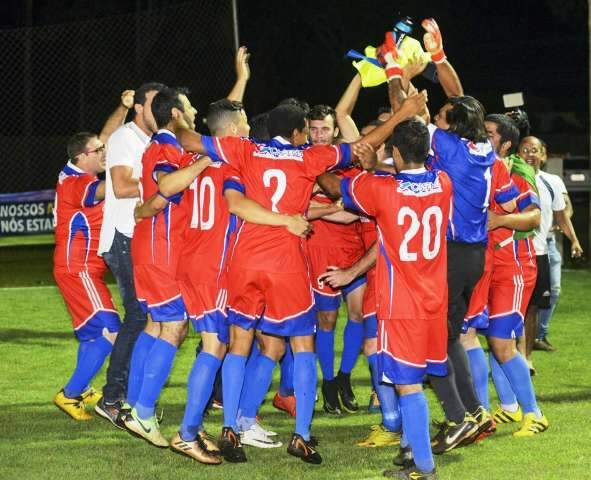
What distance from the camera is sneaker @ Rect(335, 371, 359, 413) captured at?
7.81 meters

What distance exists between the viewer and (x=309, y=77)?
3119 centimetres

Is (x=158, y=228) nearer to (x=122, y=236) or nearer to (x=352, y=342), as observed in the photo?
(x=122, y=236)

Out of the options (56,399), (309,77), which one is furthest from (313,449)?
(309,77)

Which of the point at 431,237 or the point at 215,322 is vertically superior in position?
the point at 431,237

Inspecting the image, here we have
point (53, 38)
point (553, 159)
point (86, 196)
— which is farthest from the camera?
point (53, 38)

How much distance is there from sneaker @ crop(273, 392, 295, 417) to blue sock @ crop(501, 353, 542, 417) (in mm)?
1518

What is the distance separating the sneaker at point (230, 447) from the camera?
6.31 m

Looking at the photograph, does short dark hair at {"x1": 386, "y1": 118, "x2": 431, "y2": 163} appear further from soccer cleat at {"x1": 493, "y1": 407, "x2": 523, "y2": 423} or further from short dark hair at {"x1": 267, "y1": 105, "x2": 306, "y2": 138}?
soccer cleat at {"x1": 493, "y1": 407, "x2": 523, "y2": 423}

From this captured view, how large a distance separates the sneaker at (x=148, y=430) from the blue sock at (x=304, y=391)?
0.90 m

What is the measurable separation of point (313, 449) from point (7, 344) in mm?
5264

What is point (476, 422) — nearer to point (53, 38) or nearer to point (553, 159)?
point (553, 159)

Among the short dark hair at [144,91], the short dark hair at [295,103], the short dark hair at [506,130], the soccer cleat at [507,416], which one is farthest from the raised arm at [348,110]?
the soccer cleat at [507,416]

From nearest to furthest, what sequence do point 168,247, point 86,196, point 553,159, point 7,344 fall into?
1. point 168,247
2. point 86,196
3. point 7,344
4. point 553,159

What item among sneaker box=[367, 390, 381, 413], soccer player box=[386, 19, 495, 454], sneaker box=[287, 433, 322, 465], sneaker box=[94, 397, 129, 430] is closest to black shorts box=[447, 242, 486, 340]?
soccer player box=[386, 19, 495, 454]
